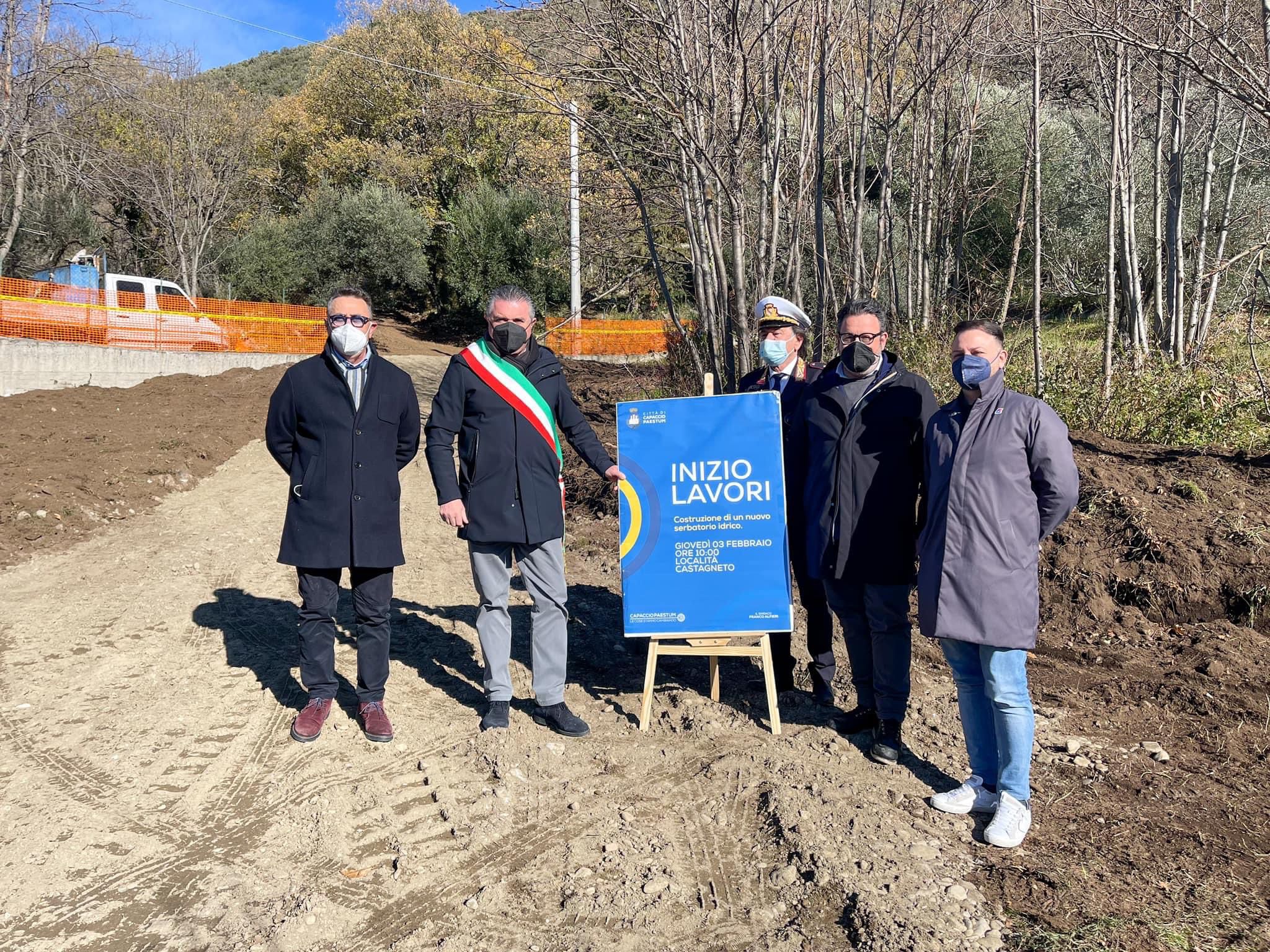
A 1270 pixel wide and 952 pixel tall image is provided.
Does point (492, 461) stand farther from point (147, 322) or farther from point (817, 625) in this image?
point (147, 322)

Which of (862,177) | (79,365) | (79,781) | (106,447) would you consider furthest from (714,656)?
(79,365)

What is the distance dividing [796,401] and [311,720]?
2.86 m

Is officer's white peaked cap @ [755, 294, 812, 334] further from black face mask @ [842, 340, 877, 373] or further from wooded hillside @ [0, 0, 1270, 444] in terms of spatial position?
wooded hillside @ [0, 0, 1270, 444]

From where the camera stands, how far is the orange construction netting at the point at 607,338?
24.3 m

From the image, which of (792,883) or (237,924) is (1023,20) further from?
(237,924)

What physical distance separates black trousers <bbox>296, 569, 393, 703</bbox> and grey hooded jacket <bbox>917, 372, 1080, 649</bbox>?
2.56m

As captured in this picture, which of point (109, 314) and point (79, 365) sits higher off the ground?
point (109, 314)

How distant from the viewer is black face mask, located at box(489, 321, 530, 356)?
435cm

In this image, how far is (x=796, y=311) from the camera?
485 cm

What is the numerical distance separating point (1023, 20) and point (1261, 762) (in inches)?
286

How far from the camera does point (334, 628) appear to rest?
4.53m

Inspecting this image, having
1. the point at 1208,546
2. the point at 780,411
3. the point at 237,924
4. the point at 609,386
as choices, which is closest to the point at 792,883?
the point at 237,924

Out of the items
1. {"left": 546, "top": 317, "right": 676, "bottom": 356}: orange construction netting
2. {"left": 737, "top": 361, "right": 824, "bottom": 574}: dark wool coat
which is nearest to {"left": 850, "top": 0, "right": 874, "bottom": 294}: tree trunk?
{"left": 737, "top": 361, "right": 824, "bottom": 574}: dark wool coat

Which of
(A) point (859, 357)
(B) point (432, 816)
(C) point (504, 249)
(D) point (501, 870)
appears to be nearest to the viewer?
(D) point (501, 870)
